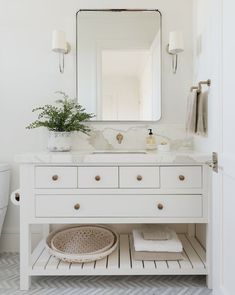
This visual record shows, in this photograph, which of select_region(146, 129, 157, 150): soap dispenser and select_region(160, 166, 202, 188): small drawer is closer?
select_region(160, 166, 202, 188): small drawer

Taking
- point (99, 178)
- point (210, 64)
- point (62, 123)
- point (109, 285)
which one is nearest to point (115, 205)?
point (99, 178)

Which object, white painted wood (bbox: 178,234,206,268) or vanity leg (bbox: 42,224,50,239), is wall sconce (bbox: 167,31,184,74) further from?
vanity leg (bbox: 42,224,50,239)

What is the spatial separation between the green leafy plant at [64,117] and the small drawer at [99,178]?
52 centimetres

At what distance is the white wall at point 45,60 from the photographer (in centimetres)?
238

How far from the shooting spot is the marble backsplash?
94.4 inches

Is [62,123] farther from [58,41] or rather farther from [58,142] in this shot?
[58,41]

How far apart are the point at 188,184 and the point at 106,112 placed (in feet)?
2.98

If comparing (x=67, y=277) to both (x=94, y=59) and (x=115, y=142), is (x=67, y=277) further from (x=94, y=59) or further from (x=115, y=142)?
(x=94, y=59)

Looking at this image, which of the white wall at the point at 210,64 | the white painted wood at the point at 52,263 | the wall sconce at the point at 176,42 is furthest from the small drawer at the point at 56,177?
the wall sconce at the point at 176,42

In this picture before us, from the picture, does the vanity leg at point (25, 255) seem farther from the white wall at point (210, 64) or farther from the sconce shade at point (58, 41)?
the sconce shade at point (58, 41)

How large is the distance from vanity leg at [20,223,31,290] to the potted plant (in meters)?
0.61

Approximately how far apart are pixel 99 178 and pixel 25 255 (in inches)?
26.4

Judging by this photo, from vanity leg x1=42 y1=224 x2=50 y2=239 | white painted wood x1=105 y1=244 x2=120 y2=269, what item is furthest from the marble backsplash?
white painted wood x1=105 y1=244 x2=120 y2=269

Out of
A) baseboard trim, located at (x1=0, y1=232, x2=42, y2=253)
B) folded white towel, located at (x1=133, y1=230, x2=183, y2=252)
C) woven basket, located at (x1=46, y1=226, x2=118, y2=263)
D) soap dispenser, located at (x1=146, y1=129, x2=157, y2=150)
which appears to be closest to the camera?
folded white towel, located at (x1=133, y1=230, x2=183, y2=252)
